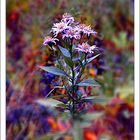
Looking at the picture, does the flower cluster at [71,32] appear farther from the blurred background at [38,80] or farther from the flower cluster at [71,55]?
the blurred background at [38,80]

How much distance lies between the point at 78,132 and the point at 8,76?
79cm

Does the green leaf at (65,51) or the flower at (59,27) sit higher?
the flower at (59,27)

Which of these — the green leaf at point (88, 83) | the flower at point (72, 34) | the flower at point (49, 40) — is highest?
the flower at point (72, 34)

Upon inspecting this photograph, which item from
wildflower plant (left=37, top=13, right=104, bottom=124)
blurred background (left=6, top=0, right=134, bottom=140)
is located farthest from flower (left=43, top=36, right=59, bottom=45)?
blurred background (left=6, top=0, right=134, bottom=140)

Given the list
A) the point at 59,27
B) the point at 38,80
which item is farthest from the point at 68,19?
the point at 38,80

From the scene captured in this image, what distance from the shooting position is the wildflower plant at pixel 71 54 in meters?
0.67

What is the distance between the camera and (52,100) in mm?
714

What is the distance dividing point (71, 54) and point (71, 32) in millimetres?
34

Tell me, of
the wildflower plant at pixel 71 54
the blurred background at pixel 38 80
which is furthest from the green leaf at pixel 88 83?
the blurred background at pixel 38 80

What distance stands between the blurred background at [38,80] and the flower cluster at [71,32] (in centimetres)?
38

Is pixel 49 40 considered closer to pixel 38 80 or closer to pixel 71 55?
pixel 71 55

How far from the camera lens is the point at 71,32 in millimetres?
666

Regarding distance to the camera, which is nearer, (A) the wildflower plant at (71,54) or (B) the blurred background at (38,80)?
(A) the wildflower plant at (71,54)

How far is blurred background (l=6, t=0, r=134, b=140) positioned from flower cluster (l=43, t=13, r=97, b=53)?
0.38 m
